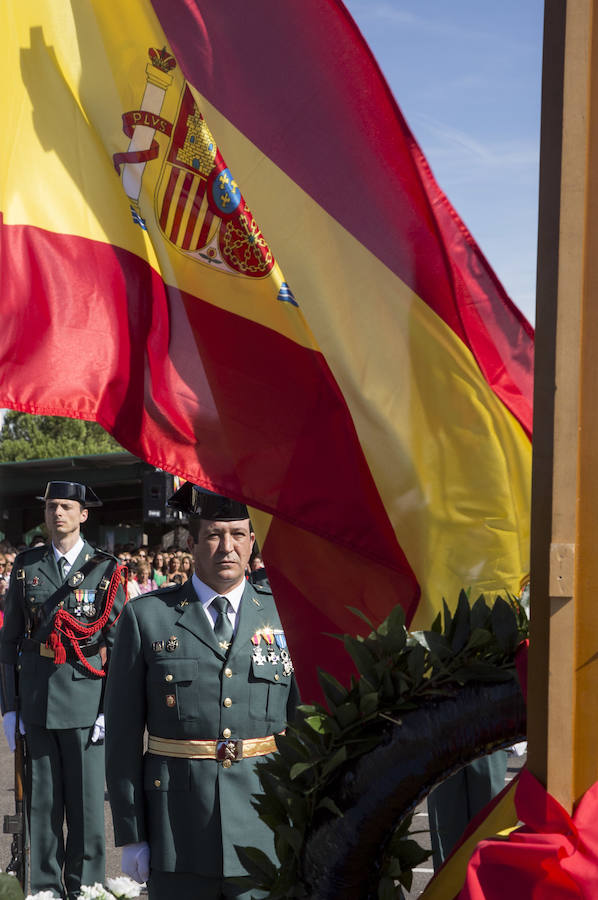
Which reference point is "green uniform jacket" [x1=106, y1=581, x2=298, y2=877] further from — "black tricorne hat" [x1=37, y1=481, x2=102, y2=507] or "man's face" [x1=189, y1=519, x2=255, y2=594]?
"black tricorne hat" [x1=37, y1=481, x2=102, y2=507]

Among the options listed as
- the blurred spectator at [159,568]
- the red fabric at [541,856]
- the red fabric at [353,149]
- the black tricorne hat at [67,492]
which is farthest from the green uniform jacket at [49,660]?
the blurred spectator at [159,568]

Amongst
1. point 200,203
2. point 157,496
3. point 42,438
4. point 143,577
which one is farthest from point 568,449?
point 42,438

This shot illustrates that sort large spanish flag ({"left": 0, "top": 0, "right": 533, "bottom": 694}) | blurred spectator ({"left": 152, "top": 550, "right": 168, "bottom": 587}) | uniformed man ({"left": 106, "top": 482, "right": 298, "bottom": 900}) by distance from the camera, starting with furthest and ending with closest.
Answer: blurred spectator ({"left": 152, "top": 550, "right": 168, "bottom": 587})
uniformed man ({"left": 106, "top": 482, "right": 298, "bottom": 900})
large spanish flag ({"left": 0, "top": 0, "right": 533, "bottom": 694})

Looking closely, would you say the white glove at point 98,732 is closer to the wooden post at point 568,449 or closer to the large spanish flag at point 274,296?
the large spanish flag at point 274,296

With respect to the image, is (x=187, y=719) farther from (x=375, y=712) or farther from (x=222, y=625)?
(x=375, y=712)

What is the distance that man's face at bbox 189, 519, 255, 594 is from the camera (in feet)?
12.0

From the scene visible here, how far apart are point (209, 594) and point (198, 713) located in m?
0.40

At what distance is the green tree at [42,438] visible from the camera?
185 feet

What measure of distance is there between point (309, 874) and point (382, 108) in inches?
74.3

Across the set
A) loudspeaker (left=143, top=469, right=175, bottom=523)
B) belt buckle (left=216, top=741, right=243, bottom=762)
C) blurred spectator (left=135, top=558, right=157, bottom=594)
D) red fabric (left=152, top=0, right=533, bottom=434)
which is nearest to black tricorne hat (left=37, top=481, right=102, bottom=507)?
belt buckle (left=216, top=741, right=243, bottom=762)

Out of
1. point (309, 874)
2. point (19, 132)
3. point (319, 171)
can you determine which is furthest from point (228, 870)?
point (19, 132)

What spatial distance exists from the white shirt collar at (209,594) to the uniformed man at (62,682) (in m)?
2.49

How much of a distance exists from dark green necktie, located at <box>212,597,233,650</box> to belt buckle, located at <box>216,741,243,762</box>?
12.0 inches

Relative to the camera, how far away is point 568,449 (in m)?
1.69
